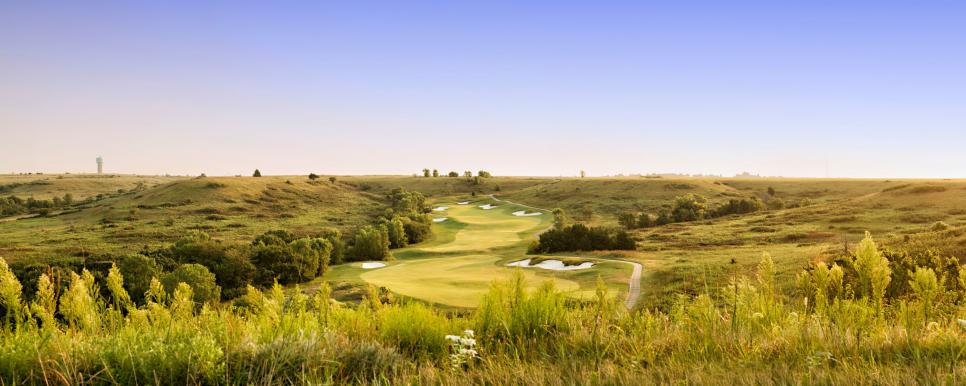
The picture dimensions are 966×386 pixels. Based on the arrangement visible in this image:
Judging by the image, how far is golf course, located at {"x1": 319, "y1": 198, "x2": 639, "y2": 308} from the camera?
28.7 meters

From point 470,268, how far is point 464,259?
703 cm

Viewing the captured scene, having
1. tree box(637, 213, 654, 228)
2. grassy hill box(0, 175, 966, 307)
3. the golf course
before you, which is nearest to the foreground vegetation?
the golf course

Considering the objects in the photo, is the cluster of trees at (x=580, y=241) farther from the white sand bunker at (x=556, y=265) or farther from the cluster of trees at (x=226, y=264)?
the cluster of trees at (x=226, y=264)

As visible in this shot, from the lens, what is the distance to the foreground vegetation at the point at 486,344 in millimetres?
4863

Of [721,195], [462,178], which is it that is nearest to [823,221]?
[721,195]

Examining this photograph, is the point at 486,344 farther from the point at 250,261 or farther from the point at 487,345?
the point at 250,261

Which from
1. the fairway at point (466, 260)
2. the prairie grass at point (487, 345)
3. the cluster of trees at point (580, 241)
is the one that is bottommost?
the fairway at point (466, 260)

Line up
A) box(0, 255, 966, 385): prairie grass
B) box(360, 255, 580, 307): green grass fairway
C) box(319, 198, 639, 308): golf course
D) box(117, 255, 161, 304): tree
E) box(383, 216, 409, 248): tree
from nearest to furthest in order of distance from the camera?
box(0, 255, 966, 385): prairie grass
box(360, 255, 580, 307): green grass fairway
box(319, 198, 639, 308): golf course
box(117, 255, 161, 304): tree
box(383, 216, 409, 248): tree

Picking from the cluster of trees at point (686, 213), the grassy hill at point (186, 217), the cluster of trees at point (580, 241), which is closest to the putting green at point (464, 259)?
the cluster of trees at point (580, 241)

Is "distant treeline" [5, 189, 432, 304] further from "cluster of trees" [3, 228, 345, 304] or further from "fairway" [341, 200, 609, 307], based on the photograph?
"fairway" [341, 200, 609, 307]

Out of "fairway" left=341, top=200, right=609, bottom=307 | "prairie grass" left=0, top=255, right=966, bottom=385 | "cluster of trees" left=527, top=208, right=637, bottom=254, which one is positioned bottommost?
"fairway" left=341, top=200, right=609, bottom=307

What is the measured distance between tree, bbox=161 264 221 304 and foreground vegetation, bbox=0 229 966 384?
2452 cm

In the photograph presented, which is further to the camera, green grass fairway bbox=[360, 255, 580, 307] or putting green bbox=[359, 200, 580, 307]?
putting green bbox=[359, 200, 580, 307]

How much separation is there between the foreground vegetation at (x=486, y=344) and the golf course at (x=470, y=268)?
1.05 metres
